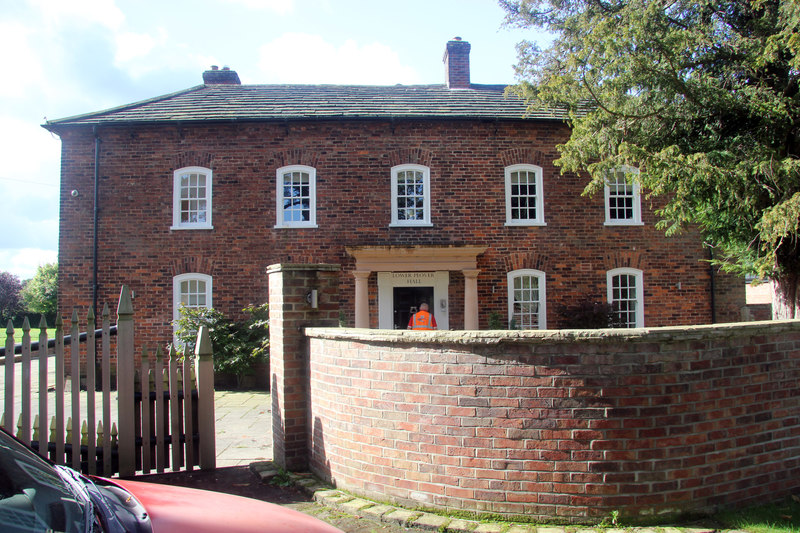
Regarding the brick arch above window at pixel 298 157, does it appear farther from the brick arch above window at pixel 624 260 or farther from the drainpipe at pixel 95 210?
the brick arch above window at pixel 624 260

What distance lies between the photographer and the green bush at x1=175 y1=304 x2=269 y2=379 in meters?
12.5

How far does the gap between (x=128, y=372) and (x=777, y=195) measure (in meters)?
9.84

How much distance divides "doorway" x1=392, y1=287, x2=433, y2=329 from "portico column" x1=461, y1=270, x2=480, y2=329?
1.02 meters

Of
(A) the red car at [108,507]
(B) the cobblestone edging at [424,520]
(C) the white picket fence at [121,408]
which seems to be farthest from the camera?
(C) the white picket fence at [121,408]

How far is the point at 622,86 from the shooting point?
32.3 ft

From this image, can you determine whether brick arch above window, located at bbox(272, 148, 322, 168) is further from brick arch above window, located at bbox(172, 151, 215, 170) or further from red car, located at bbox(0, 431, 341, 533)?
red car, located at bbox(0, 431, 341, 533)

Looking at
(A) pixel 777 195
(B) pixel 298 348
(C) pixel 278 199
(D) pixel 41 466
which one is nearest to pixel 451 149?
(C) pixel 278 199

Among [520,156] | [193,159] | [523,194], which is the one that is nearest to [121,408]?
[193,159]

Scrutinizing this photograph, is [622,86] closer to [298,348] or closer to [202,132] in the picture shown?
[298,348]

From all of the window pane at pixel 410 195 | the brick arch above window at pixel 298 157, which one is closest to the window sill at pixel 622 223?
the window pane at pixel 410 195

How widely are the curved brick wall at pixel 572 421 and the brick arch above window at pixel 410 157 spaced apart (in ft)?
34.7

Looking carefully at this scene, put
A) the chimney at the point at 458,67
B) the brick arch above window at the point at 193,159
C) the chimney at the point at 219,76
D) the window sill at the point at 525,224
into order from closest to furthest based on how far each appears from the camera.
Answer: the brick arch above window at the point at 193,159, the window sill at the point at 525,224, the chimney at the point at 458,67, the chimney at the point at 219,76

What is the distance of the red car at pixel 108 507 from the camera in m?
1.64

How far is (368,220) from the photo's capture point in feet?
47.2
